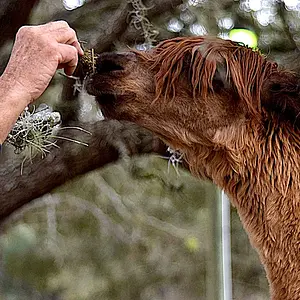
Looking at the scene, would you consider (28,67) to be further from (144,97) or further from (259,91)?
(259,91)

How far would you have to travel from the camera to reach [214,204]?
11.0 ft

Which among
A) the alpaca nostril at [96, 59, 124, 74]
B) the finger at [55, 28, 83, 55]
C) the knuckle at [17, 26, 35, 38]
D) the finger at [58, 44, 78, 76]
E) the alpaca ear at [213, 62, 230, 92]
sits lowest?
the alpaca ear at [213, 62, 230, 92]

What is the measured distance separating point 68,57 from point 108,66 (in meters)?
0.22

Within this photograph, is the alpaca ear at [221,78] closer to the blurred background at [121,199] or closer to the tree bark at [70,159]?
the blurred background at [121,199]

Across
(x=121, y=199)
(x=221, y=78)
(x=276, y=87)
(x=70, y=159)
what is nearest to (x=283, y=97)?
(x=276, y=87)

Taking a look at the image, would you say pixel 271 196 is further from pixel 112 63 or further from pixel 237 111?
pixel 112 63

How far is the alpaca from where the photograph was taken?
171 cm

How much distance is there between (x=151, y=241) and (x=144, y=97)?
14.2 feet

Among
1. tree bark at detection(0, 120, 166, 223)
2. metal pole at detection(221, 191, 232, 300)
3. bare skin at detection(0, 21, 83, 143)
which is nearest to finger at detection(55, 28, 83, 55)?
bare skin at detection(0, 21, 83, 143)

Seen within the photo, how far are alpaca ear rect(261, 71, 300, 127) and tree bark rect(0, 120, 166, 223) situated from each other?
1.87 meters

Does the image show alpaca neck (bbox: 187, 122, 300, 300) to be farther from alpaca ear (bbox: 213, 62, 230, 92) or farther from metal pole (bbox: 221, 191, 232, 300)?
metal pole (bbox: 221, 191, 232, 300)

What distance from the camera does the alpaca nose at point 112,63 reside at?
1709 mm

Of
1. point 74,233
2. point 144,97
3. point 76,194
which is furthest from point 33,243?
point 144,97

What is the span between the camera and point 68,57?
1510 millimetres
